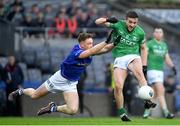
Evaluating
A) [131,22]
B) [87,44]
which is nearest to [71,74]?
[87,44]

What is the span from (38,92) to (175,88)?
951 cm

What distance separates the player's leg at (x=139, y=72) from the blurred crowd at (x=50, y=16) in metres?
9.35

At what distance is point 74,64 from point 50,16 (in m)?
11.8

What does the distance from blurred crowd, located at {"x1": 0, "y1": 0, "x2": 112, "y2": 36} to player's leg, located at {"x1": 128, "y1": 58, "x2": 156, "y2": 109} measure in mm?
9349

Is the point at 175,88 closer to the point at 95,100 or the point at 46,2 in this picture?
the point at 95,100

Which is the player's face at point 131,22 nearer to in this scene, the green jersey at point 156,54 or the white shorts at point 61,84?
the white shorts at point 61,84

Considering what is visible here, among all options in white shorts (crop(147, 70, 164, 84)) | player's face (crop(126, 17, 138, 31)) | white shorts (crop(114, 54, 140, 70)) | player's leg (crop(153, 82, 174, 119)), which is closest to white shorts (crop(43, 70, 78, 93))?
white shorts (crop(114, 54, 140, 70))

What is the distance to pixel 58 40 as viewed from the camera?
30.2 metres

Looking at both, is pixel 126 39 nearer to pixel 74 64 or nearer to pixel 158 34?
pixel 74 64

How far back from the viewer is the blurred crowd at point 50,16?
29.4 m

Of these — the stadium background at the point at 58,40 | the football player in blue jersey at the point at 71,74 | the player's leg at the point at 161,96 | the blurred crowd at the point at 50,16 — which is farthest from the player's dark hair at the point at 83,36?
the blurred crowd at the point at 50,16

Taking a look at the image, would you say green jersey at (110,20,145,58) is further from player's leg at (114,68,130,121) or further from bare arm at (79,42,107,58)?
bare arm at (79,42,107,58)

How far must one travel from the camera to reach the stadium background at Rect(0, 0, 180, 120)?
27.6 meters

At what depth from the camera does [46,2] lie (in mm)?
32344
